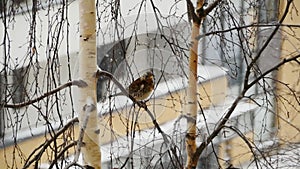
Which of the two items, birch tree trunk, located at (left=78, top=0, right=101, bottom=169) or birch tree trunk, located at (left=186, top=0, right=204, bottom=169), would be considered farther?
birch tree trunk, located at (left=186, top=0, right=204, bottom=169)

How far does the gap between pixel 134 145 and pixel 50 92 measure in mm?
229

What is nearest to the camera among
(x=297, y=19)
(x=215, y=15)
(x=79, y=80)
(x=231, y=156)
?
(x=79, y=80)

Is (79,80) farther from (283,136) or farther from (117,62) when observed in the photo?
(283,136)

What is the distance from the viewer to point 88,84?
1.16 m

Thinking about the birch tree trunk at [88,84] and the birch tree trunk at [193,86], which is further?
the birch tree trunk at [193,86]

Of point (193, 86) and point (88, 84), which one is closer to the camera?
point (88, 84)

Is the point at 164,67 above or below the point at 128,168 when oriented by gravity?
above

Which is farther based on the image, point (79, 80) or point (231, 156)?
point (231, 156)

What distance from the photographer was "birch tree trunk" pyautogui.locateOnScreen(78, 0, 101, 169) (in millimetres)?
1129

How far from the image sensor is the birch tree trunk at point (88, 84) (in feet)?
3.70

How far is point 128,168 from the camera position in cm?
133

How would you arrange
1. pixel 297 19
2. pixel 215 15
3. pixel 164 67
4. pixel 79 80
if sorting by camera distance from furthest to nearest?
1. pixel 297 19
2. pixel 215 15
3. pixel 164 67
4. pixel 79 80

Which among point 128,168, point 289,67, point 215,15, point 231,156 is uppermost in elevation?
point 215,15

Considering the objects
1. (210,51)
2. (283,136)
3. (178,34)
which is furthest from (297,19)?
(178,34)
